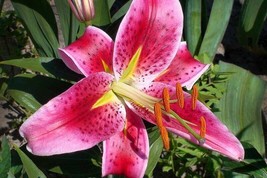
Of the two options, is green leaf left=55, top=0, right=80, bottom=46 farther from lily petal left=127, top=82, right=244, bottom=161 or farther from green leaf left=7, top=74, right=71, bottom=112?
lily petal left=127, top=82, right=244, bottom=161

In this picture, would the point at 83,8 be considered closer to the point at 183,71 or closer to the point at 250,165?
the point at 183,71

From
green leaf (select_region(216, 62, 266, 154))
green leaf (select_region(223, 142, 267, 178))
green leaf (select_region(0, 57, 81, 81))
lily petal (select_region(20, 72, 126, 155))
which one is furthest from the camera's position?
green leaf (select_region(216, 62, 266, 154))

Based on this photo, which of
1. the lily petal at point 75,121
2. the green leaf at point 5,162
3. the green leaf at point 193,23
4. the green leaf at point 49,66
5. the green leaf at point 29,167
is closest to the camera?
the green leaf at point 5,162

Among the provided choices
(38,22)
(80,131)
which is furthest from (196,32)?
(80,131)

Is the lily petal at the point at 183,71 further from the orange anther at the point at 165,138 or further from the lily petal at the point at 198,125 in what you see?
the orange anther at the point at 165,138

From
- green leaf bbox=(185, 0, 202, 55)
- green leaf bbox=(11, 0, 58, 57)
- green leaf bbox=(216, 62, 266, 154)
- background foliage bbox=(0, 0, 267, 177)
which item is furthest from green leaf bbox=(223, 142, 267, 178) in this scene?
green leaf bbox=(11, 0, 58, 57)

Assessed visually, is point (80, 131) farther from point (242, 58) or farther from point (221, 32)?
point (242, 58)

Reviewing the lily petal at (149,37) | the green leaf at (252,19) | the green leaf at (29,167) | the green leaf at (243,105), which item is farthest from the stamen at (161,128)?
the green leaf at (252,19)
